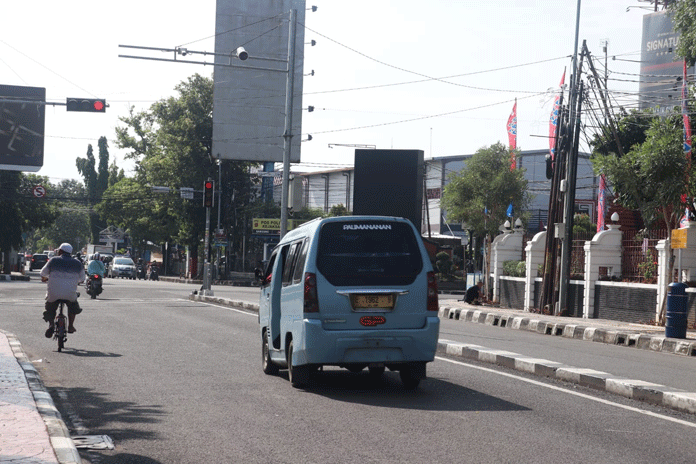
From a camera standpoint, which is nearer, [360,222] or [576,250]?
[360,222]

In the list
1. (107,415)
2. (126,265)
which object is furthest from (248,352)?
(126,265)

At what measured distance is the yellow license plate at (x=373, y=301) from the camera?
10062 mm

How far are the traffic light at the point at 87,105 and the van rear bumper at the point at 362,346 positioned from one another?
702 inches

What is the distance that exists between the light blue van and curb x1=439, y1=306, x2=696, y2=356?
33.1 ft

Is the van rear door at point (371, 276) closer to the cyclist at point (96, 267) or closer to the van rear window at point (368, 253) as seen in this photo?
the van rear window at point (368, 253)

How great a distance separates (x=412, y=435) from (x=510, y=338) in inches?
514

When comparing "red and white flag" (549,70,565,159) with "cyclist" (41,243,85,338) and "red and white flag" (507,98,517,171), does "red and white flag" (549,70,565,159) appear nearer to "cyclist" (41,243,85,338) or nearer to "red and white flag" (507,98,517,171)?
"red and white flag" (507,98,517,171)

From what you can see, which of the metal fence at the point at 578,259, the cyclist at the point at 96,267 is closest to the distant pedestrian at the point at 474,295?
→ the metal fence at the point at 578,259

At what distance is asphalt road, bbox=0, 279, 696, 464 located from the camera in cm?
690

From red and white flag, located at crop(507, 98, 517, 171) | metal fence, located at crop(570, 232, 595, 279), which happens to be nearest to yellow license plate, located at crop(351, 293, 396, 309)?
metal fence, located at crop(570, 232, 595, 279)

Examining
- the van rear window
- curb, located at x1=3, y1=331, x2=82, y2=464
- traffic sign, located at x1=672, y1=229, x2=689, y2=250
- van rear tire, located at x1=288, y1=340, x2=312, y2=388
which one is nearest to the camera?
curb, located at x1=3, y1=331, x2=82, y2=464

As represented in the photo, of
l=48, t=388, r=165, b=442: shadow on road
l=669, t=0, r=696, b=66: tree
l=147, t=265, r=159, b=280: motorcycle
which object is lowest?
l=147, t=265, r=159, b=280: motorcycle

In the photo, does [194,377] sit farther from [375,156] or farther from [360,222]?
[375,156]

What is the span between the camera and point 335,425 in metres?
8.05
